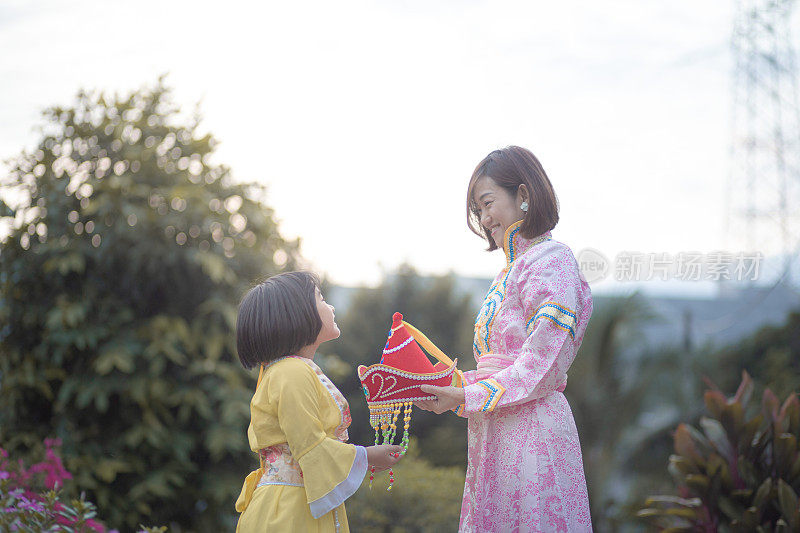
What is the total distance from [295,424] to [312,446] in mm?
95

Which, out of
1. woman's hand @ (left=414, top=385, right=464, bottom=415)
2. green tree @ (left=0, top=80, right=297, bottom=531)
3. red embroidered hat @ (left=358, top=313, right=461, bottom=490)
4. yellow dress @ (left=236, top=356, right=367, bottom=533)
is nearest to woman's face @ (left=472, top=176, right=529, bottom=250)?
red embroidered hat @ (left=358, top=313, right=461, bottom=490)

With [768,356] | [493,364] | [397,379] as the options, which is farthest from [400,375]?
[768,356]

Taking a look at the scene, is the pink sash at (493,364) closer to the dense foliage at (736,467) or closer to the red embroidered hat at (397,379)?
the red embroidered hat at (397,379)

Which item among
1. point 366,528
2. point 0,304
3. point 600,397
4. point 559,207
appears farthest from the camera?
point 600,397

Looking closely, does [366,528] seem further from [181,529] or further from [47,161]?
[47,161]

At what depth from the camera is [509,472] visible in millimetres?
2619

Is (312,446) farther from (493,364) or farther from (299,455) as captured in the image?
(493,364)

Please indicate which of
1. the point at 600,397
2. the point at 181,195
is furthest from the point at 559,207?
the point at 600,397

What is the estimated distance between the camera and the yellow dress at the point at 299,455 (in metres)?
2.45

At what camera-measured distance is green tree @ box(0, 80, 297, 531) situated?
4.94 m

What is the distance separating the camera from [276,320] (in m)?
2.59

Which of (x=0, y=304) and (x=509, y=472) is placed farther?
(x=0, y=304)

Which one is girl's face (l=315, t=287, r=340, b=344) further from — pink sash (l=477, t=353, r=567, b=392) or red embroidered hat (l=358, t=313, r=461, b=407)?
pink sash (l=477, t=353, r=567, b=392)

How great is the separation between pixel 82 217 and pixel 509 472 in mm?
3873
